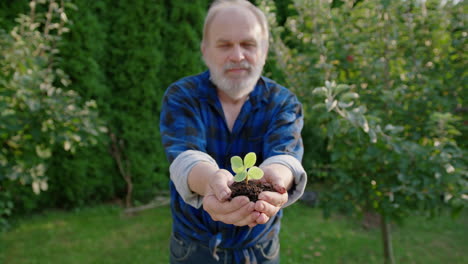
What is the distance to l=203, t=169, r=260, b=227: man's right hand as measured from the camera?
3.33ft

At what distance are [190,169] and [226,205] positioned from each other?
0.24 metres

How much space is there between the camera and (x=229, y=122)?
1.54m

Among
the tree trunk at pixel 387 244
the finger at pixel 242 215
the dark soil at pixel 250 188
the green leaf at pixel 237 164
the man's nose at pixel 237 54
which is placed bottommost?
the tree trunk at pixel 387 244

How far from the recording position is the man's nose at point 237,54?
1455 millimetres

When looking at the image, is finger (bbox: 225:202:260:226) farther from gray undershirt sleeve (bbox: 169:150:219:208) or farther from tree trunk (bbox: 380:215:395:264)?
tree trunk (bbox: 380:215:395:264)

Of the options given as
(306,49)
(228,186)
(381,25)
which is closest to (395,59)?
(381,25)

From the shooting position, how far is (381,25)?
259 centimetres

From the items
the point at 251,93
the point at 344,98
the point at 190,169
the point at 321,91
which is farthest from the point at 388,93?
the point at 190,169

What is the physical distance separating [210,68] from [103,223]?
10.5 feet

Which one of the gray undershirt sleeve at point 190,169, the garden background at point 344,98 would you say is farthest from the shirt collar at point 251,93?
the garden background at point 344,98

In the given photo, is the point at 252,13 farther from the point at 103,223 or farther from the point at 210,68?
the point at 103,223

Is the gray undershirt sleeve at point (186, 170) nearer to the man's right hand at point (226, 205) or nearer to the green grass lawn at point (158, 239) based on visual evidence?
the man's right hand at point (226, 205)

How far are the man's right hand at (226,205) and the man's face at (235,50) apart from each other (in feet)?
1.72

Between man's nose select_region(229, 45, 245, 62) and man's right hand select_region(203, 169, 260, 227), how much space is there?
551 mm
